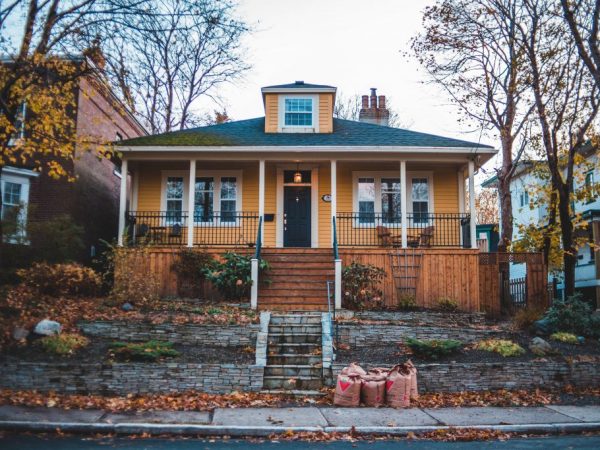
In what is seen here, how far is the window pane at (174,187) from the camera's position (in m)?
18.9

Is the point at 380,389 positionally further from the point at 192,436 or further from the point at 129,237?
the point at 129,237

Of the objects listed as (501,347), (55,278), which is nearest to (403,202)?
(501,347)

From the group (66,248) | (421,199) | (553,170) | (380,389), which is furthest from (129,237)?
(553,170)

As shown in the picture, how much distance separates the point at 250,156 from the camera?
Answer: 57.1 feet

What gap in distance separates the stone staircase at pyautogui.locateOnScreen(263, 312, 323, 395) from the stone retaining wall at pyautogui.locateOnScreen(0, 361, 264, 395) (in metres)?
0.45

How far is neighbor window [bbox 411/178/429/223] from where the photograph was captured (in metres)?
18.6

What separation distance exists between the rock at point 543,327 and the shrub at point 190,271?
27.0ft

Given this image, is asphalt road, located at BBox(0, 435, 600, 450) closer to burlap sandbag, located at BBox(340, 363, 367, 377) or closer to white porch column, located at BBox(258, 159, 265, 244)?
burlap sandbag, located at BBox(340, 363, 367, 377)

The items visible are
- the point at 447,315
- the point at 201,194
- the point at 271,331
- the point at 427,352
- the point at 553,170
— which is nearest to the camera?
the point at 427,352

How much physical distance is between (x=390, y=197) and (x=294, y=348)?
859 centimetres

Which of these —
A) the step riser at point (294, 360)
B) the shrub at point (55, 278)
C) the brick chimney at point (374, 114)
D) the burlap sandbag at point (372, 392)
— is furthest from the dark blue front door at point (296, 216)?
the burlap sandbag at point (372, 392)

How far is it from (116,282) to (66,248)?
67.8 inches

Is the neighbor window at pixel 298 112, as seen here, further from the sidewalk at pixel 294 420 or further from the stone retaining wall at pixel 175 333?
the sidewalk at pixel 294 420

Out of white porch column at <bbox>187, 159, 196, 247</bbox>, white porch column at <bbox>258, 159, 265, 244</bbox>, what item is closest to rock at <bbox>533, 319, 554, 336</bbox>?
white porch column at <bbox>258, 159, 265, 244</bbox>
